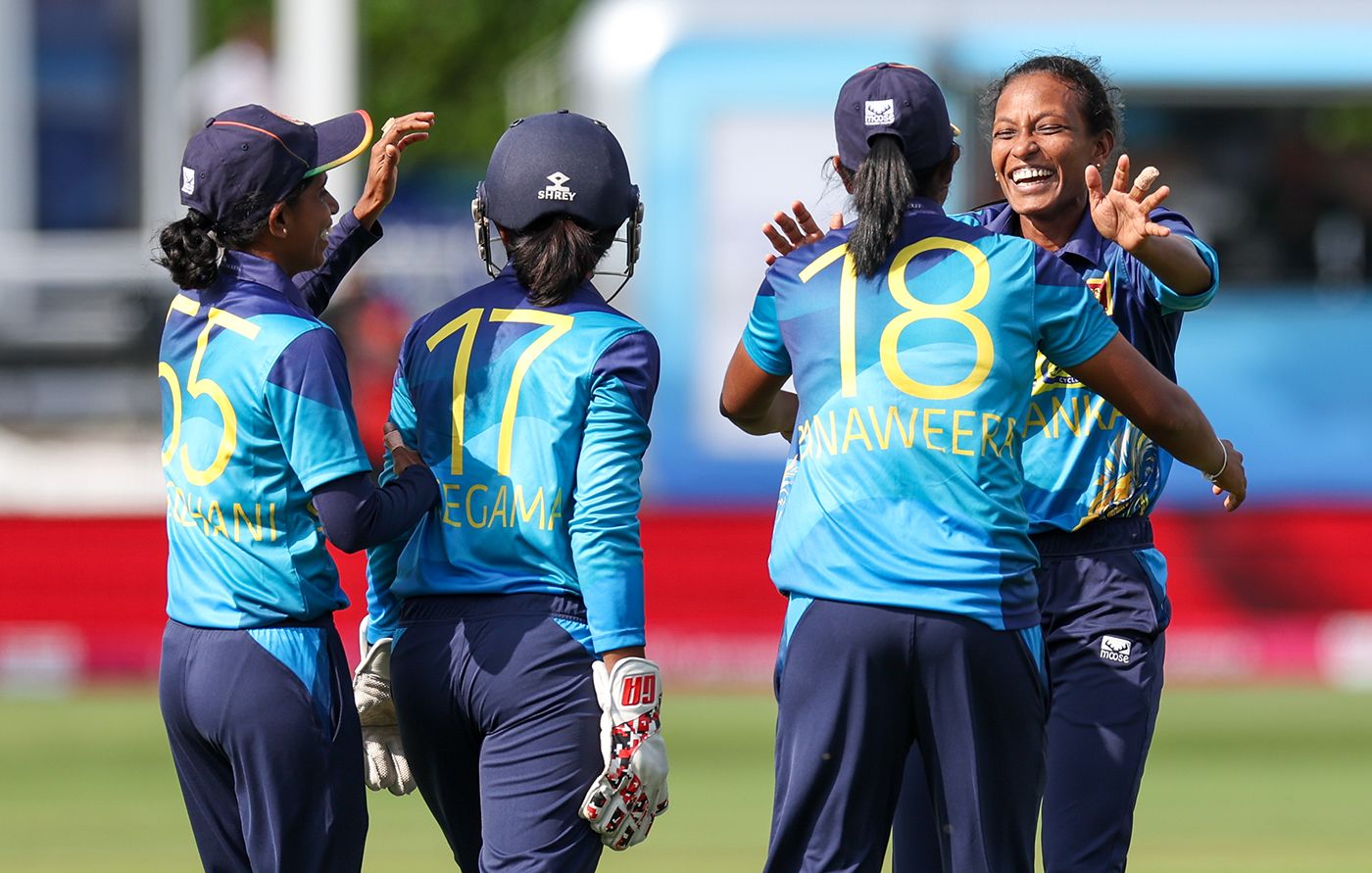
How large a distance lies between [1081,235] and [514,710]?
69.6 inches

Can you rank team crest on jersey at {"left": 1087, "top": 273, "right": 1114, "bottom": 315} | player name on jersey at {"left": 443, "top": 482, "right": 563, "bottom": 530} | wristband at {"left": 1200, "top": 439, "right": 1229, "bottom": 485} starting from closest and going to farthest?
player name on jersey at {"left": 443, "top": 482, "right": 563, "bottom": 530}
wristband at {"left": 1200, "top": 439, "right": 1229, "bottom": 485}
team crest on jersey at {"left": 1087, "top": 273, "right": 1114, "bottom": 315}

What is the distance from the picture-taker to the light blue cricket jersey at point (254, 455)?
14.1ft

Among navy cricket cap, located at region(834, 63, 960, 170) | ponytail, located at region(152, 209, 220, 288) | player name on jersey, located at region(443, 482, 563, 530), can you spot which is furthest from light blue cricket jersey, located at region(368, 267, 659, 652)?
navy cricket cap, located at region(834, 63, 960, 170)

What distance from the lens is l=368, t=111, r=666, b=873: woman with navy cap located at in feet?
14.2

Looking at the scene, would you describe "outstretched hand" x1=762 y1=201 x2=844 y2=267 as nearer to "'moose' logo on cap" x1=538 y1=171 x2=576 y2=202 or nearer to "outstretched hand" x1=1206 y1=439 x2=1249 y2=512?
"'moose' logo on cap" x1=538 y1=171 x2=576 y2=202

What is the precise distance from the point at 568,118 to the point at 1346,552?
439 inches

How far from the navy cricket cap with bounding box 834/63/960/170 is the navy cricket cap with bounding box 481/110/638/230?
19.9 inches

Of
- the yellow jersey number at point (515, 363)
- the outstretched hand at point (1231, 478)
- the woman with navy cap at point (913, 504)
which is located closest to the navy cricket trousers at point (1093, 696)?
the outstretched hand at point (1231, 478)

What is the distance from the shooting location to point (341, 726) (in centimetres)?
437

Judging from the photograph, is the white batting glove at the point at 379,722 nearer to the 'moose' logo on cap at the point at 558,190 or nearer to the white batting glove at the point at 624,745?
the white batting glove at the point at 624,745

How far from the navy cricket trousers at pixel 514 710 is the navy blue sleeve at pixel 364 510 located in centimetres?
23

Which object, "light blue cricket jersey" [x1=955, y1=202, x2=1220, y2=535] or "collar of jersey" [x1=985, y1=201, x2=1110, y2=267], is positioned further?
"collar of jersey" [x1=985, y1=201, x2=1110, y2=267]

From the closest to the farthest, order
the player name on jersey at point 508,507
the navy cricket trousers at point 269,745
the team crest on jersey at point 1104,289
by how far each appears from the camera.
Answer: the navy cricket trousers at point 269,745 < the player name on jersey at point 508,507 < the team crest on jersey at point 1104,289

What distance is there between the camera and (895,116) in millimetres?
4234
